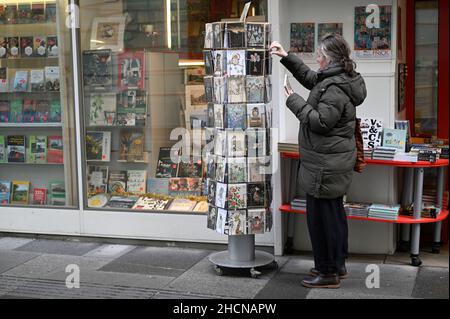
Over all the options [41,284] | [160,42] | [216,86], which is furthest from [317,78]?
[41,284]

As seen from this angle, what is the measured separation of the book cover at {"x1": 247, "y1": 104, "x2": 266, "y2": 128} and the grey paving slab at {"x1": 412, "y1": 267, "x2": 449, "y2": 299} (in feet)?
5.82

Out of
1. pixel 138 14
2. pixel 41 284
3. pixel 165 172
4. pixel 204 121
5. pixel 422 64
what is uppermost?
pixel 138 14

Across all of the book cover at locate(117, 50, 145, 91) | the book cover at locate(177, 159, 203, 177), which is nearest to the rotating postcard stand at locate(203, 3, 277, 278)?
the book cover at locate(177, 159, 203, 177)

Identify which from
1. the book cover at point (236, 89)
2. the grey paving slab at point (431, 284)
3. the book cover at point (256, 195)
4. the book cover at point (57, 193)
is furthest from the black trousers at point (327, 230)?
the book cover at point (57, 193)

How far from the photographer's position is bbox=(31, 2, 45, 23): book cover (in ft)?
23.2

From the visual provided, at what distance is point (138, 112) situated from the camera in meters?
6.95

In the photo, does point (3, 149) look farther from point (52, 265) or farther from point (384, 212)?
point (384, 212)

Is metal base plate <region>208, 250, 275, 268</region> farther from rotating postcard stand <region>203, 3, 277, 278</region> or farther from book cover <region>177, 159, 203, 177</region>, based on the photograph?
book cover <region>177, 159, 203, 177</region>

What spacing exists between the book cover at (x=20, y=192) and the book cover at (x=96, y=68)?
138 centimetres

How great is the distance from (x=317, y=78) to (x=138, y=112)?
2370 millimetres

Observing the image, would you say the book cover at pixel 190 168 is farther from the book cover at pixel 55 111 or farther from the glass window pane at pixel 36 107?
the book cover at pixel 55 111

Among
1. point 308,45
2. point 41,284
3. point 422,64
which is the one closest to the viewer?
point 41,284

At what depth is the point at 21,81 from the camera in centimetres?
732

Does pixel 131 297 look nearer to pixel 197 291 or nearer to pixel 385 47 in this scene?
pixel 197 291
